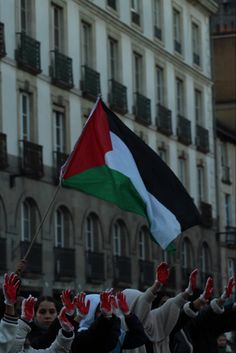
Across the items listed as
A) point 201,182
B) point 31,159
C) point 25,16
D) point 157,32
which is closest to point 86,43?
point 25,16

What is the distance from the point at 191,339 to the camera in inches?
571

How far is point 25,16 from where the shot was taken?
36.7 meters

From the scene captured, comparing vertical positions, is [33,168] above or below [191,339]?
above

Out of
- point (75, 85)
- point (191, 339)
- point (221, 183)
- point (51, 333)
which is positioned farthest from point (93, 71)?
point (51, 333)

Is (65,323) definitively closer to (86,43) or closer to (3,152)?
(3,152)

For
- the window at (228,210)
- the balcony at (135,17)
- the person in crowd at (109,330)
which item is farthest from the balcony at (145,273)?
the person in crowd at (109,330)

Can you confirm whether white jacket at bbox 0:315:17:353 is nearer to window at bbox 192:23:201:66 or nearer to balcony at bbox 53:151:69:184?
balcony at bbox 53:151:69:184

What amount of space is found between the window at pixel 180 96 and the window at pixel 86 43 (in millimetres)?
7826

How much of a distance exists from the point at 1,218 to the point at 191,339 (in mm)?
19776

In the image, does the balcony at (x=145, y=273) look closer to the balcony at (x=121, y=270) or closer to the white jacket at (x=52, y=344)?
the balcony at (x=121, y=270)

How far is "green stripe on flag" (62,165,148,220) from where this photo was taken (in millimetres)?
14078

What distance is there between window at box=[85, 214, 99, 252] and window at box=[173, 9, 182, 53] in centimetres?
1031

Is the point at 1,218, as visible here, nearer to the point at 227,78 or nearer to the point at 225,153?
the point at 225,153

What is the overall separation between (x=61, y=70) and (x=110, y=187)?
23743 millimetres
